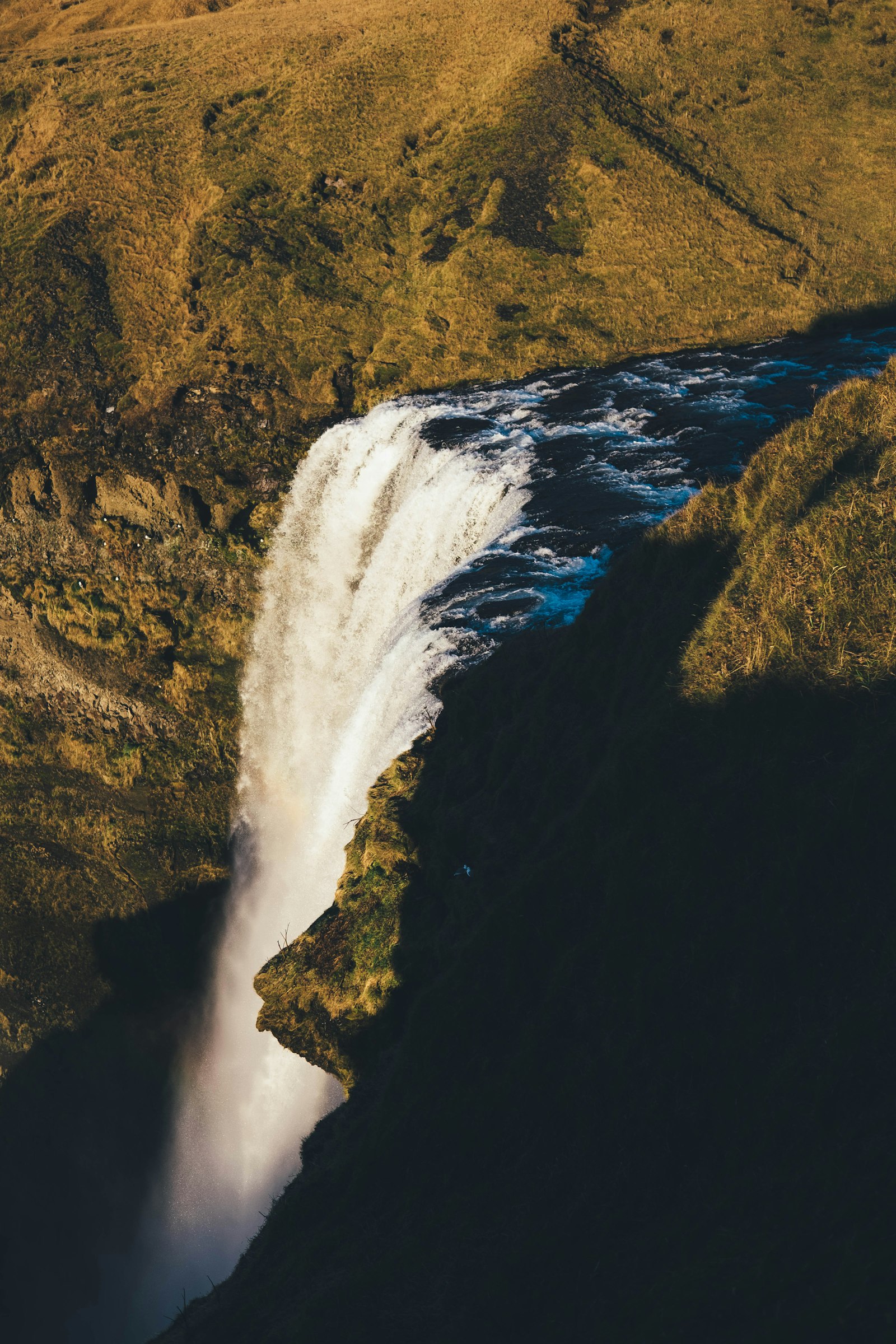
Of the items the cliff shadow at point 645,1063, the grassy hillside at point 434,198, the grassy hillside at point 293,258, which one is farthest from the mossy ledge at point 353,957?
the grassy hillside at point 434,198

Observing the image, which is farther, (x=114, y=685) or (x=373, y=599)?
(x=114, y=685)

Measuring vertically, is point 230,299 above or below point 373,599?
above

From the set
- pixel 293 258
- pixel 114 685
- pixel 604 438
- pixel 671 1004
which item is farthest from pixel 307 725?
pixel 671 1004

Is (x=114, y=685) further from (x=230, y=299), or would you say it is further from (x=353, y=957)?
(x=353, y=957)

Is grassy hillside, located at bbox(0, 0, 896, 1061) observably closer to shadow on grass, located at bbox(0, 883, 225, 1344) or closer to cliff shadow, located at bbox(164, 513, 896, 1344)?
shadow on grass, located at bbox(0, 883, 225, 1344)

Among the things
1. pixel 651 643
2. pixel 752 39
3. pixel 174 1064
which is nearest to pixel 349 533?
pixel 174 1064

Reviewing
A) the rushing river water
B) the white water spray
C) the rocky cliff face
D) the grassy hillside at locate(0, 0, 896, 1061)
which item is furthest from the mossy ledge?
the grassy hillside at locate(0, 0, 896, 1061)
